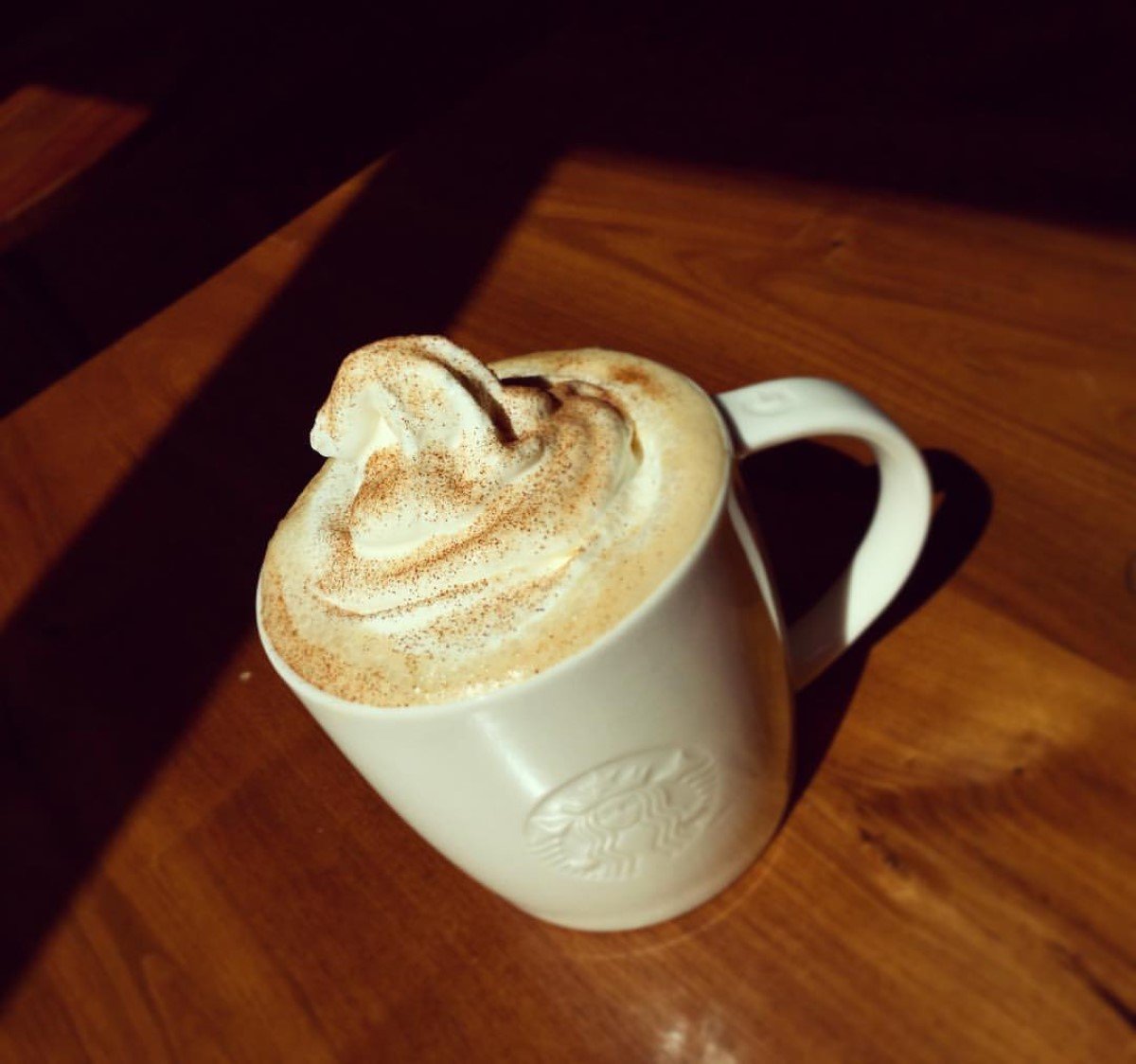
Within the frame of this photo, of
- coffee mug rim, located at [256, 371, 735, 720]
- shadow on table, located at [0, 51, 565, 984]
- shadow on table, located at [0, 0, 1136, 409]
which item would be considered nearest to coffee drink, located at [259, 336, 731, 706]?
coffee mug rim, located at [256, 371, 735, 720]

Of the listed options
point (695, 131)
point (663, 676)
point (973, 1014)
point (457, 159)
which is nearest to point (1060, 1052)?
point (973, 1014)

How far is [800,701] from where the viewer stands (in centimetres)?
66

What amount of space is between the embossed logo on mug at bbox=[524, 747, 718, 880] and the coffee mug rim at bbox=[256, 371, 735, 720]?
0.21 feet

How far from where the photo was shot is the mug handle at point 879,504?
20.3 inches

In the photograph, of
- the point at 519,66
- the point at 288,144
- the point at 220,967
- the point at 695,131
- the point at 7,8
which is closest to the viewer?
the point at 220,967

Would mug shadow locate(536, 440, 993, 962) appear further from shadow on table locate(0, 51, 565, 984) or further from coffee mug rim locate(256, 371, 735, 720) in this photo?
shadow on table locate(0, 51, 565, 984)

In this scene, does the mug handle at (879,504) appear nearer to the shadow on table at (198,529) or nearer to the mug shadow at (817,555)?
the mug shadow at (817,555)

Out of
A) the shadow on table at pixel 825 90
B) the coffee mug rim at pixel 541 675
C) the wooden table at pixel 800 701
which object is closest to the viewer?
the coffee mug rim at pixel 541 675

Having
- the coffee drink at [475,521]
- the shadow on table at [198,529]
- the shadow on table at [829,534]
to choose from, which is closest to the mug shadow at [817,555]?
the shadow on table at [829,534]

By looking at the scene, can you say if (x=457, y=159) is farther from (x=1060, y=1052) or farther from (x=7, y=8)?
(x=7, y=8)

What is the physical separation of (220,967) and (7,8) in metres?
3.94

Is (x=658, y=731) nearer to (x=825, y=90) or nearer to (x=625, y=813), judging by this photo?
(x=625, y=813)

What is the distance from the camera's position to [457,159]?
3.77ft

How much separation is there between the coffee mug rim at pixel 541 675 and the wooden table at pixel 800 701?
204 mm
